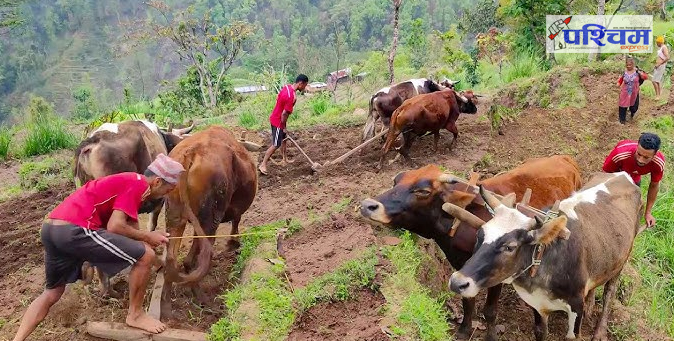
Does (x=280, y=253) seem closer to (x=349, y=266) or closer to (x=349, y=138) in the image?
(x=349, y=266)

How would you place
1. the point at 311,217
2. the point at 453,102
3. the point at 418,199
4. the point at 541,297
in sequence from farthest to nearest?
the point at 453,102, the point at 311,217, the point at 418,199, the point at 541,297

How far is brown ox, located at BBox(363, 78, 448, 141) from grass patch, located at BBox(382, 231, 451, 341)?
17.9 feet

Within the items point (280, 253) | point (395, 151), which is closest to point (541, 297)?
point (280, 253)

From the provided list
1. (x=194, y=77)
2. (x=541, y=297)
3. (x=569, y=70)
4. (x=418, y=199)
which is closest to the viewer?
(x=541, y=297)

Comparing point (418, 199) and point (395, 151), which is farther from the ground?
point (418, 199)

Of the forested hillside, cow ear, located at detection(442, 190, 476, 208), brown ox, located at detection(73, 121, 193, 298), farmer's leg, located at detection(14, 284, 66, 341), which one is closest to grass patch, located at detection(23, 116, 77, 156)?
brown ox, located at detection(73, 121, 193, 298)

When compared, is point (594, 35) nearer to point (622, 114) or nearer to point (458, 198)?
point (622, 114)

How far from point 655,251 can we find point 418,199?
5.24m

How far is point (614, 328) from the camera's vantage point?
5766 mm

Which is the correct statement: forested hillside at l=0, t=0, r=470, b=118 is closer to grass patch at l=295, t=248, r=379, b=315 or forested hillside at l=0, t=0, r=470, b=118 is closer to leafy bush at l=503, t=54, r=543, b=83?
leafy bush at l=503, t=54, r=543, b=83

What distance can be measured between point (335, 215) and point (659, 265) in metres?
5.04

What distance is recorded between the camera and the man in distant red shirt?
5480 mm

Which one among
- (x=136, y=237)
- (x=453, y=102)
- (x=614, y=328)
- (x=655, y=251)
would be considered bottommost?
(x=655, y=251)

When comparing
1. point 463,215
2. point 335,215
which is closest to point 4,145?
point 335,215
